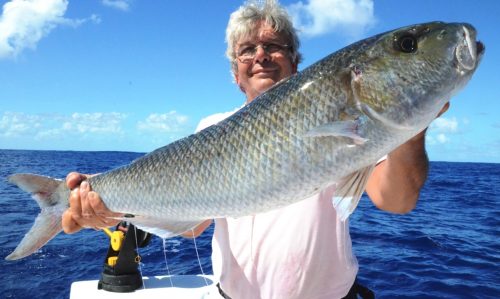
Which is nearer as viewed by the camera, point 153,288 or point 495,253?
point 153,288

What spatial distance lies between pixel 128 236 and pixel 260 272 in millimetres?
3392

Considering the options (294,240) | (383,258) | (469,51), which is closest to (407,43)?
(469,51)

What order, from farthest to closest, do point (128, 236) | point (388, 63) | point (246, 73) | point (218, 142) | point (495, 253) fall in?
point (495, 253)
point (128, 236)
point (246, 73)
point (218, 142)
point (388, 63)

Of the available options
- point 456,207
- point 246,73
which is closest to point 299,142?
point 246,73

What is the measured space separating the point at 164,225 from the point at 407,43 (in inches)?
94.4

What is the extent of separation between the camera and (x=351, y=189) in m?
2.87

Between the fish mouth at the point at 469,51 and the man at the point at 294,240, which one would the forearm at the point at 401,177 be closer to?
the man at the point at 294,240

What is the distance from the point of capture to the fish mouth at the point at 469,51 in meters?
2.66

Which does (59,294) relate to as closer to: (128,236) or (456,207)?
(128,236)

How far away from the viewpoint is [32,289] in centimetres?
998

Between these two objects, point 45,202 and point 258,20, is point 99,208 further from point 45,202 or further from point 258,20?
point 258,20

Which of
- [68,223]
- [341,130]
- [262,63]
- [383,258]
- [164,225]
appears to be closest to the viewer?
[341,130]

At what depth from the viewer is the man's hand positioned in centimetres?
389

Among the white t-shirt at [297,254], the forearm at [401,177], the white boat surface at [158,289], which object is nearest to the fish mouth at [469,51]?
the forearm at [401,177]
